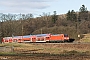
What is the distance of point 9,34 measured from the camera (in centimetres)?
13488

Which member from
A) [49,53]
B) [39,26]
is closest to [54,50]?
[49,53]

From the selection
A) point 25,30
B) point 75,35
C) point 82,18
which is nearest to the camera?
point 75,35

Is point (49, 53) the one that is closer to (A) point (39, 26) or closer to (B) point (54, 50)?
(B) point (54, 50)

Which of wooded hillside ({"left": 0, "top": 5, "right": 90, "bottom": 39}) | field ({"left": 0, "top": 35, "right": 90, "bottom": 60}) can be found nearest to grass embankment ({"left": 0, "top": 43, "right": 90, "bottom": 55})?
field ({"left": 0, "top": 35, "right": 90, "bottom": 60})

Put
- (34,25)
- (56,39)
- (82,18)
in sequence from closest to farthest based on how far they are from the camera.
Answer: (56,39), (34,25), (82,18)

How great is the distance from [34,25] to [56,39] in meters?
70.0

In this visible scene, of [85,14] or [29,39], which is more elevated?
[85,14]

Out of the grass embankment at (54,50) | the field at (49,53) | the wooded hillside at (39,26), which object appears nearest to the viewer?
the field at (49,53)

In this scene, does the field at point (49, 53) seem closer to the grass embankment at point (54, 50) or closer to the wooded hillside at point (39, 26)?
the grass embankment at point (54, 50)

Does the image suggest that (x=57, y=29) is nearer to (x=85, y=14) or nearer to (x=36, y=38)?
(x=36, y=38)

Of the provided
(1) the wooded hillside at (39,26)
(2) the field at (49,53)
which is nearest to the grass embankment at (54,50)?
(2) the field at (49,53)

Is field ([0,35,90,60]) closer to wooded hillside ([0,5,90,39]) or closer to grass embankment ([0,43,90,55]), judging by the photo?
grass embankment ([0,43,90,55])

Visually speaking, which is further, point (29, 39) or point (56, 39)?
point (29, 39)

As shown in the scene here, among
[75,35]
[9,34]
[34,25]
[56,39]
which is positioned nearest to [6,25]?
[9,34]
